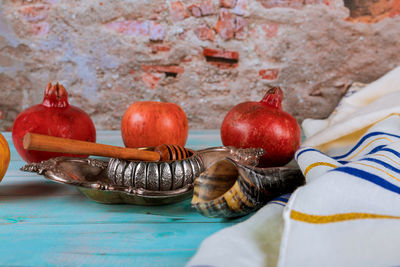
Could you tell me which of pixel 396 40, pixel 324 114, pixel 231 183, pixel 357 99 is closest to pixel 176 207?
pixel 231 183

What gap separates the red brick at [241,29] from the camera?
4.73ft

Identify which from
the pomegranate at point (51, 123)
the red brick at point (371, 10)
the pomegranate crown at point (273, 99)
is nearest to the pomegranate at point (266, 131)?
the pomegranate crown at point (273, 99)

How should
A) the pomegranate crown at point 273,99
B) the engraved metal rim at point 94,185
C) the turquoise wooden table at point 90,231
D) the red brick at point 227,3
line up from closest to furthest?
the turquoise wooden table at point 90,231, the engraved metal rim at point 94,185, the pomegranate crown at point 273,99, the red brick at point 227,3

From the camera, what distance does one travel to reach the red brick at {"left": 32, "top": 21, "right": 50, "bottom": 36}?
1433mm

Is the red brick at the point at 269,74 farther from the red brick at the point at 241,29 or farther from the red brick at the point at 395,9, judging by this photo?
the red brick at the point at 395,9

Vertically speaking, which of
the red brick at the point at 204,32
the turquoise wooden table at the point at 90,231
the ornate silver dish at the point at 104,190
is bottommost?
the turquoise wooden table at the point at 90,231

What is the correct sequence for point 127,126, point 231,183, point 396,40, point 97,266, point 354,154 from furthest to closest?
point 396,40 < point 127,126 < point 354,154 < point 231,183 < point 97,266

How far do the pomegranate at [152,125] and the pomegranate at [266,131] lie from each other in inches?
6.1

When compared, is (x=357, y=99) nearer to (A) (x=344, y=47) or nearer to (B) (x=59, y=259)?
(A) (x=344, y=47)

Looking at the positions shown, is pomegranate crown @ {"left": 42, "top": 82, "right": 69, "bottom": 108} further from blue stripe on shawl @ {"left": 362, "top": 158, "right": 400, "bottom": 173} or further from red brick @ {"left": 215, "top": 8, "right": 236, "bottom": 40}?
red brick @ {"left": 215, "top": 8, "right": 236, "bottom": 40}

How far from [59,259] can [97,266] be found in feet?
0.17

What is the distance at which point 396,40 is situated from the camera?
4.74ft

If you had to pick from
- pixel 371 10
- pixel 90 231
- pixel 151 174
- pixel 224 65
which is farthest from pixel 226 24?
pixel 90 231

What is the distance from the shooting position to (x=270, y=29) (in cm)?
146
